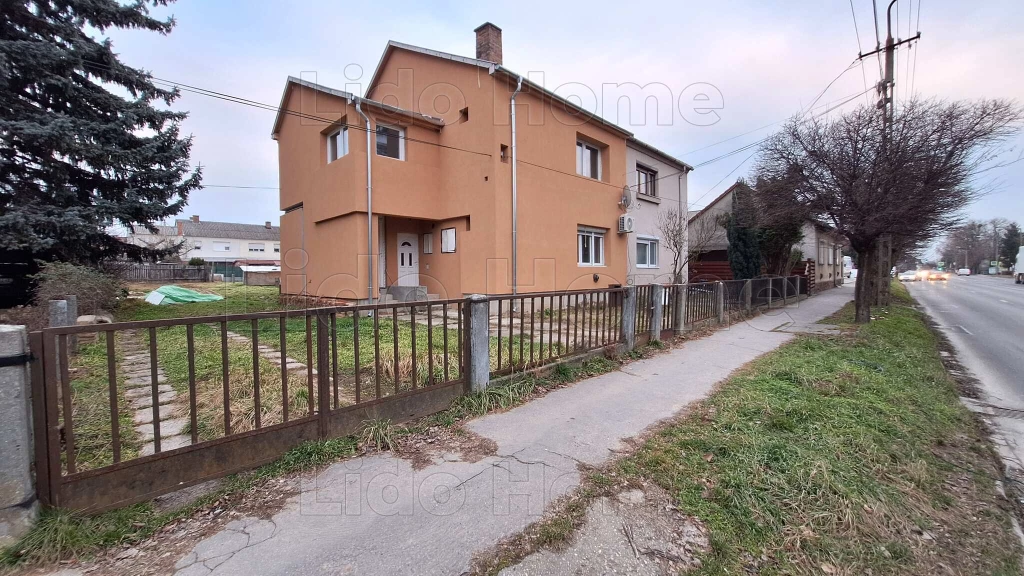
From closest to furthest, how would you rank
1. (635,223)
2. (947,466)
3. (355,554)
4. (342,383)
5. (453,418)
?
(355,554), (947,466), (453,418), (342,383), (635,223)

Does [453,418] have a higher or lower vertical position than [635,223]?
lower

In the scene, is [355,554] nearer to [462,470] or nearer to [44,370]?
[462,470]

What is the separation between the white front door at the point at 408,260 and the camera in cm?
1266

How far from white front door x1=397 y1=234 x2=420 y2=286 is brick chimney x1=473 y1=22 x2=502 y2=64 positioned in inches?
217

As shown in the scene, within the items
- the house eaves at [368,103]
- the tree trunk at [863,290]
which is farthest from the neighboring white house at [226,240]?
the tree trunk at [863,290]

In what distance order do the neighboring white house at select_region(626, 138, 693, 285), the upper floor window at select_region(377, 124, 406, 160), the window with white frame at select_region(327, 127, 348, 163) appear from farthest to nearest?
the neighboring white house at select_region(626, 138, 693, 285), the window with white frame at select_region(327, 127, 348, 163), the upper floor window at select_region(377, 124, 406, 160)

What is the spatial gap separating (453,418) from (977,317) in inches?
674

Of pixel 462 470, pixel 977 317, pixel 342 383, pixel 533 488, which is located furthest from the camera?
pixel 977 317

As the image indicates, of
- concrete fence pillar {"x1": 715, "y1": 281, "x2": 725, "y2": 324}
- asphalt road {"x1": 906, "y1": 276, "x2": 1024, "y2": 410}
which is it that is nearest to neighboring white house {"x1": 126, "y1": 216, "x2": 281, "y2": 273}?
concrete fence pillar {"x1": 715, "y1": 281, "x2": 725, "y2": 324}

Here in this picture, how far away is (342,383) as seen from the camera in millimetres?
4586

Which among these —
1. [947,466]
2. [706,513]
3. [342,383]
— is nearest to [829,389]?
[947,466]

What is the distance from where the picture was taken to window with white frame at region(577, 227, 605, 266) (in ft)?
43.8

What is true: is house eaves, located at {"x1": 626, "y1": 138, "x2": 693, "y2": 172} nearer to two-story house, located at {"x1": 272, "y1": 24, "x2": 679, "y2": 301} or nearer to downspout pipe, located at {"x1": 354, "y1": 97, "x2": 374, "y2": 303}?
two-story house, located at {"x1": 272, "y1": 24, "x2": 679, "y2": 301}

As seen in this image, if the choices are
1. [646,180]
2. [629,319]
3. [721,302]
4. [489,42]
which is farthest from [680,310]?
[646,180]
